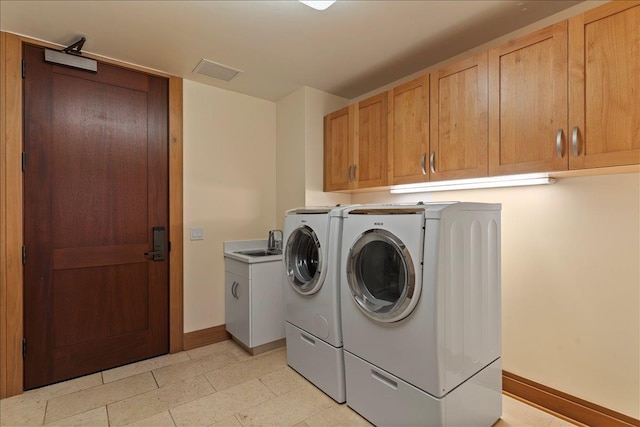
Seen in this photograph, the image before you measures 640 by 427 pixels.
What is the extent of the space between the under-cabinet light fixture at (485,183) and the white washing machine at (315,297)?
769 millimetres

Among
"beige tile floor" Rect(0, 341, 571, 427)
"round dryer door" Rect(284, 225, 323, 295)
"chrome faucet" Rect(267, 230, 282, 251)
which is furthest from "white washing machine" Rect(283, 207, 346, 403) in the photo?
"chrome faucet" Rect(267, 230, 282, 251)

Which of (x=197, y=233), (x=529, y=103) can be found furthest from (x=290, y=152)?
(x=529, y=103)

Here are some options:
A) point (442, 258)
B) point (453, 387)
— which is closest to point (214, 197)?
point (442, 258)

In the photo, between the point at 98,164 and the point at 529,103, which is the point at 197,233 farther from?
the point at 529,103

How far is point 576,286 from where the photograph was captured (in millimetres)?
1812

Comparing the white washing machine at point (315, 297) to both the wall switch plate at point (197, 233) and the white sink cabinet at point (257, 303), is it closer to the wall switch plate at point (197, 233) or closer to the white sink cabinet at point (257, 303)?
the white sink cabinet at point (257, 303)

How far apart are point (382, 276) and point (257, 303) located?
4.22 ft

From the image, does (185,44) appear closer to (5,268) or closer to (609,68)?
(5,268)

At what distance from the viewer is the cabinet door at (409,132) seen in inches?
85.8

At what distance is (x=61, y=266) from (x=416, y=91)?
9.35ft

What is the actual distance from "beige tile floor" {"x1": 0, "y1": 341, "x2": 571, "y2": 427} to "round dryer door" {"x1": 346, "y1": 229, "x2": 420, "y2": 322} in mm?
719

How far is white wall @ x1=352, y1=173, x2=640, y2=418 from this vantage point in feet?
5.39

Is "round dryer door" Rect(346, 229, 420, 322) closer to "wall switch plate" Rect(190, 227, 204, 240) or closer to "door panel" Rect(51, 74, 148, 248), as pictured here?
"wall switch plate" Rect(190, 227, 204, 240)

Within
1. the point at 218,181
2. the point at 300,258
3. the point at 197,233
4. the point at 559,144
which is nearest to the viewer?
the point at 559,144
